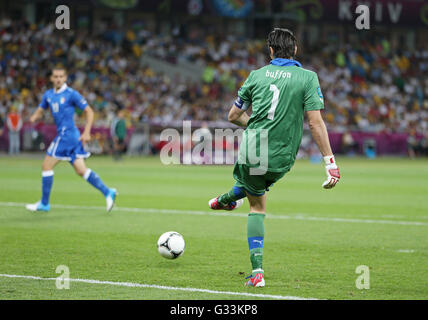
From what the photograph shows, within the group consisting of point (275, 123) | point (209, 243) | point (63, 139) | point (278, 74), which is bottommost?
point (209, 243)

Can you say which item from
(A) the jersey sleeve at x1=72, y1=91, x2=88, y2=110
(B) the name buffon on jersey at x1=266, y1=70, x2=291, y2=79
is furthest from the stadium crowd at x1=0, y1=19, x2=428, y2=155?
(B) the name buffon on jersey at x1=266, y1=70, x2=291, y2=79

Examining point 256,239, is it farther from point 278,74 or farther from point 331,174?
point 278,74

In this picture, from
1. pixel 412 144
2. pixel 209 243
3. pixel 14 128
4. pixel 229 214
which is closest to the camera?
pixel 209 243

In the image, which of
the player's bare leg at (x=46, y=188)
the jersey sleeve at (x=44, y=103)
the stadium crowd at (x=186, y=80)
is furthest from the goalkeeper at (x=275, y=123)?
the stadium crowd at (x=186, y=80)

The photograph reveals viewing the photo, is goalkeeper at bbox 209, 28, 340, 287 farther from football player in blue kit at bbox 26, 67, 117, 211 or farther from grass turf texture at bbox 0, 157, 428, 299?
football player in blue kit at bbox 26, 67, 117, 211

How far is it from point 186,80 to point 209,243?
3046cm

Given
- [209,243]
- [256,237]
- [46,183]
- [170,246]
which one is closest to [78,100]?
[46,183]

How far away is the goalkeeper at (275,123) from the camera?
6715mm

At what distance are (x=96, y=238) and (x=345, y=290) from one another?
14.2 feet

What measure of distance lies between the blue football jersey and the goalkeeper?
6.41m

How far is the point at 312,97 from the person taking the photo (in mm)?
6699

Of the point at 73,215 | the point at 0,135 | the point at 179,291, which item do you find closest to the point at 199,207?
the point at 73,215

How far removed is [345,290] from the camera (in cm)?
648

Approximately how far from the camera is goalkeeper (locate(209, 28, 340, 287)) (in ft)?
22.0
